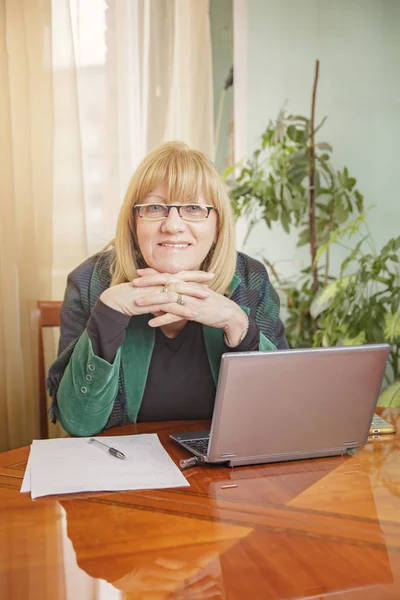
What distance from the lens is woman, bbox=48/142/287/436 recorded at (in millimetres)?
1439

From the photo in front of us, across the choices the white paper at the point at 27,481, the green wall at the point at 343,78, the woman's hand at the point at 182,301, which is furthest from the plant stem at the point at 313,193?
the white paper at the point at 27,481

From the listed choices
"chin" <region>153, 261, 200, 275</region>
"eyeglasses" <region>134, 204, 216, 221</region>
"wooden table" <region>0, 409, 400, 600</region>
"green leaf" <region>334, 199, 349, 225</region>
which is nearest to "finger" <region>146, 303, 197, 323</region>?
"chin" <region>153, 261, 200, 275</region>

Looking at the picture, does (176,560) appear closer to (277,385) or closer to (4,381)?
(277,385)

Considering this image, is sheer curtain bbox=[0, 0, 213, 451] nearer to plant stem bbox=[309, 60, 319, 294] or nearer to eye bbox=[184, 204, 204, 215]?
plant stem bbox=[309, 60, 319, 294]

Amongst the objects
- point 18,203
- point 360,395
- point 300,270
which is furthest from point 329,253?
point 360,395

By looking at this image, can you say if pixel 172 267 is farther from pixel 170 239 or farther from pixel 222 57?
pixel 222 57

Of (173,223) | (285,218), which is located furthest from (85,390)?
(285,218)

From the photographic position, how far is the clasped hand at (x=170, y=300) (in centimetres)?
144

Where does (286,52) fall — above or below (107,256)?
above

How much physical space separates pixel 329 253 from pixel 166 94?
3.09ft

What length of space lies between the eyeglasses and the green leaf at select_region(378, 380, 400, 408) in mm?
→ 1086

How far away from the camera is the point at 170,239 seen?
152 cm

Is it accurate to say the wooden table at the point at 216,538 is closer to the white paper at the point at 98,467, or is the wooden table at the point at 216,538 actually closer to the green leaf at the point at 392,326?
the white paper at the point at 98,467

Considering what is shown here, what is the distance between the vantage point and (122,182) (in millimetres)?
2494
